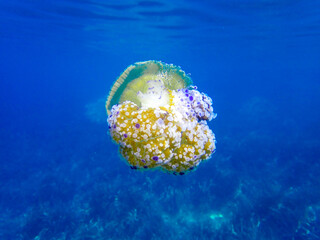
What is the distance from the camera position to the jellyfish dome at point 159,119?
8.81ft

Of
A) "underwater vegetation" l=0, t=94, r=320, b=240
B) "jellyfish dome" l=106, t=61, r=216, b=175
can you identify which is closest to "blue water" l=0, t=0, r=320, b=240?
"underwater vegetation" l=0, t=94, r=320, b=240

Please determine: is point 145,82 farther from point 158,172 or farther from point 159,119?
point 158,172

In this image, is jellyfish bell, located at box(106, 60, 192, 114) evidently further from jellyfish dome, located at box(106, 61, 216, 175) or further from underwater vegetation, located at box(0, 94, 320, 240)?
underwater vegetation, located at box(0, 94, 320, 240)

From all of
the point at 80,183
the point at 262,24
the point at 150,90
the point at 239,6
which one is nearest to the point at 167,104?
the point at 150,90

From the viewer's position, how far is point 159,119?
8.91 feet

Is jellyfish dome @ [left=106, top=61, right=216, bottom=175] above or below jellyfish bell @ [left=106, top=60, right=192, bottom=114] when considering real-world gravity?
below

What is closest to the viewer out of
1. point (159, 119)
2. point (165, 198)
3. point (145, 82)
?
point (159, 119)

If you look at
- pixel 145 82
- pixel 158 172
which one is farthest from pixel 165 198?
pixel 145 82

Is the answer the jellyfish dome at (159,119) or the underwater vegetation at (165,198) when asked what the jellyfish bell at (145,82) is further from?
the underwater vegetation at (165,198)

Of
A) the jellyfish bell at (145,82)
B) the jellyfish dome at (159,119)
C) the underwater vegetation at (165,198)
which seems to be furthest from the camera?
the underwater vegetation at (165,198)

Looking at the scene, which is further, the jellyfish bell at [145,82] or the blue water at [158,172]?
the blue water at [158,172]

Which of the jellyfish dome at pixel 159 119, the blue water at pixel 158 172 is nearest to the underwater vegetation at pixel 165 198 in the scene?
the blue water at pixel 158 172

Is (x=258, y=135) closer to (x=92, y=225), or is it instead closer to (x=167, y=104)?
(x=92, y=225)

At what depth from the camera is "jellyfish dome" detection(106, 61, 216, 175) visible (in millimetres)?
Result: 2686
